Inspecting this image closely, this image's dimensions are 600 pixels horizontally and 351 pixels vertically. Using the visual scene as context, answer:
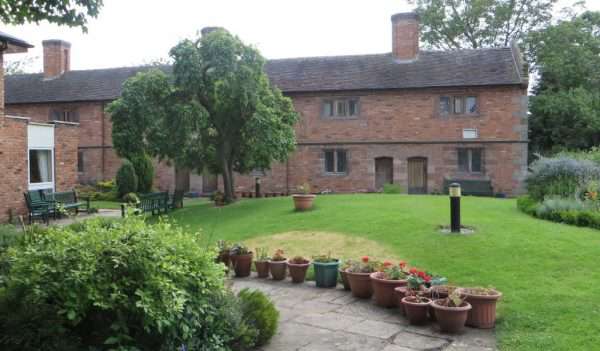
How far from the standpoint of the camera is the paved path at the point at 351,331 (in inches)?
241

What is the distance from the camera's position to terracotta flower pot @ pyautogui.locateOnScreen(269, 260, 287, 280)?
→ 960 cm

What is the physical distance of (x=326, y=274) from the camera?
29.5 ft

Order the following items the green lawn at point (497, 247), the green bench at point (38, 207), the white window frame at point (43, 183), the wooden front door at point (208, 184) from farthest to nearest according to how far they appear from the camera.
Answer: the wooden front door at point (208, 184)
the white window frame at point (43, 183)
the green bench at point (38, 207)
the green lawn at point (497, 247)

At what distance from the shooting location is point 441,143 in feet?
85.4

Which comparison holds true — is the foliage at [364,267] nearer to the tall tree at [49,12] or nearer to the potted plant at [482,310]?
the potted plant at [482,310]

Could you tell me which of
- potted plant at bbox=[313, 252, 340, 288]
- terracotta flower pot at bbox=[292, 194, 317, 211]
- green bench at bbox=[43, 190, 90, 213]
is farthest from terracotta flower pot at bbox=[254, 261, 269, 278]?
green bench at bbox=[43, 190, 90, 213]

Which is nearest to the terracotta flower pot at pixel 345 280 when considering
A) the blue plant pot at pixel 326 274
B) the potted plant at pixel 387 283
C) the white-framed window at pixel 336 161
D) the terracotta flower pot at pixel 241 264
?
the blue plant pot at pixel 326 274

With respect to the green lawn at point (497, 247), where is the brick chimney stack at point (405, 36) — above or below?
above

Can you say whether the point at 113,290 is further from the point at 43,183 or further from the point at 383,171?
the point at 383,171

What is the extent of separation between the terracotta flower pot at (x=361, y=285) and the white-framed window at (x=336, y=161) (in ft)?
62.7

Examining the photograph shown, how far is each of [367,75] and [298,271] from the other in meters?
19.7

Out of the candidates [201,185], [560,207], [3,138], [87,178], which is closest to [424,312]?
[560,207]

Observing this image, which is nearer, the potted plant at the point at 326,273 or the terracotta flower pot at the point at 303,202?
the potted plant at the point at 326,273

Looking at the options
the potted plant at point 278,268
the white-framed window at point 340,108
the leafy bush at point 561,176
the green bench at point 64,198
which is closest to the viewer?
the potted plant at point 278,268
